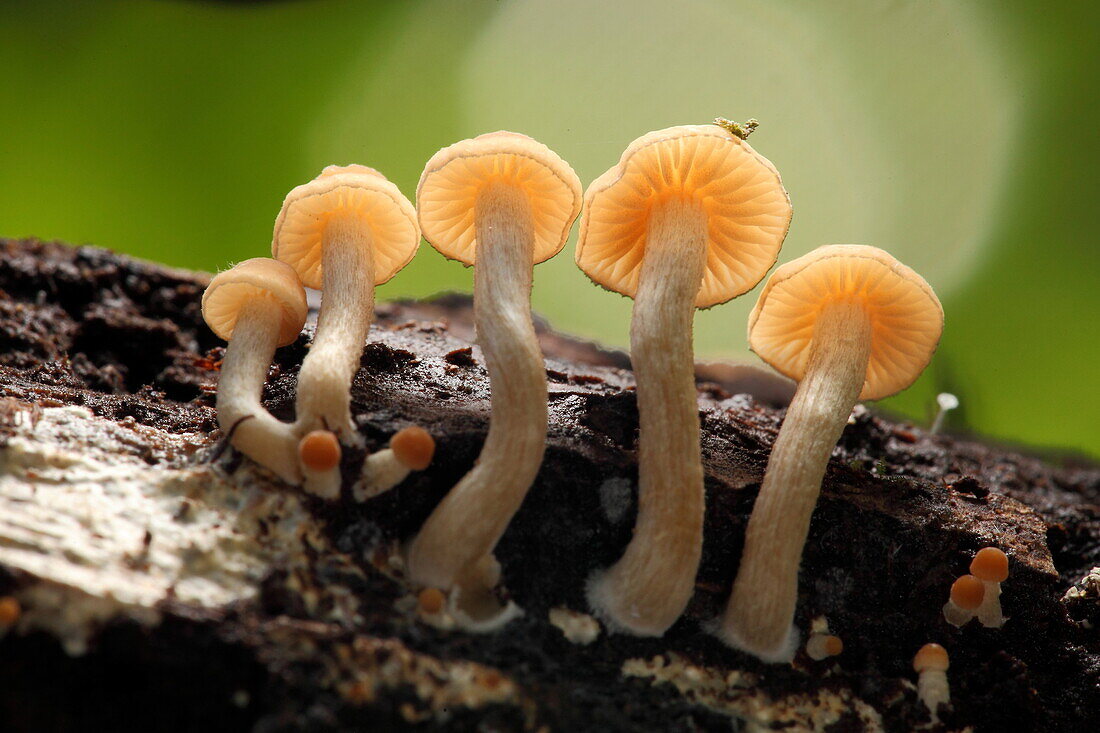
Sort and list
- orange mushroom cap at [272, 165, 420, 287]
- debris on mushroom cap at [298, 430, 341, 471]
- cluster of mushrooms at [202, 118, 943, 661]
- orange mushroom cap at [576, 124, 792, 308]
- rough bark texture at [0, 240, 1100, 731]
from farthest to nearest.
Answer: orange mushroom cap at [272, 165, 420, 287] < orange mushroom cap at [576, 124, 792, 308] < cluster of mushrooms at [202, 118, 943, 661] < debris on mushroom cap at [298, 430, 341, 471] < rough bark texture at [0, 240, 1100, 731]

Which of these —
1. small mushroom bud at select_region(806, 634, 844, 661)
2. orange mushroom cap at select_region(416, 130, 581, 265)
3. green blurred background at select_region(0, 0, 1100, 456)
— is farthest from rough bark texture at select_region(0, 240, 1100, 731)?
green blurred background at select_region(0, 0, 1100, 456)

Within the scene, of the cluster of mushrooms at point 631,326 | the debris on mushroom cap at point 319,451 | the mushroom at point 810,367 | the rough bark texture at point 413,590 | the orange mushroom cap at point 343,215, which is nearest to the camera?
the rough bark texture at point 413,590

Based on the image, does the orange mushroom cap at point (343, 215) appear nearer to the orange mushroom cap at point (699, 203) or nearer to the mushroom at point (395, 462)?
the orange mushroom cap at point (699, 203)

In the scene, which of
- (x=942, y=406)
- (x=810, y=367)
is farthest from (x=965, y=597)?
(x=942, y=406)

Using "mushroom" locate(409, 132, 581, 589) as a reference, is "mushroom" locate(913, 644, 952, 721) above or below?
below

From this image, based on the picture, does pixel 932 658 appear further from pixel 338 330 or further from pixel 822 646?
pixel 338 330

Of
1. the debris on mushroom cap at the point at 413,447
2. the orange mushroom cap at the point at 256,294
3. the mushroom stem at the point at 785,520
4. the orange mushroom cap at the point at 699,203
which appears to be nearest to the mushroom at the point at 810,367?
the mushroom stem at the point at 785,520

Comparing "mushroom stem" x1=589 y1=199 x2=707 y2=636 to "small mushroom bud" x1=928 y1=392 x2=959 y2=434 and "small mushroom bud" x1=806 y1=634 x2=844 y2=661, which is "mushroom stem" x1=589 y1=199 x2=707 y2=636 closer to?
"small mushroom bud" x1=806 y1=634 x2=844 y2=661

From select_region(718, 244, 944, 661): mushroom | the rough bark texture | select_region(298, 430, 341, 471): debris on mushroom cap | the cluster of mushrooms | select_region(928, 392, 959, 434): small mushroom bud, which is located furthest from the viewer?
select_region(928, 392, 959, 434): small mushroom bud
